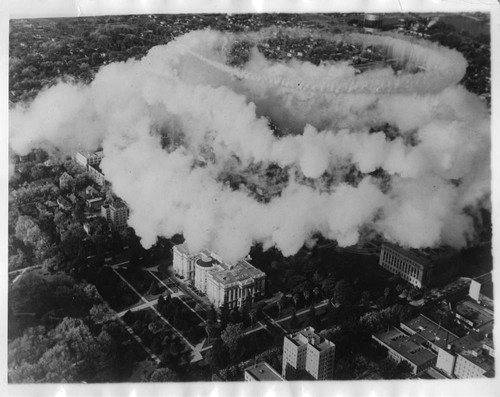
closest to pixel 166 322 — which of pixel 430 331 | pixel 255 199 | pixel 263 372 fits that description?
pixel 263 372

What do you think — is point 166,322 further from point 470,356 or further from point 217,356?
point 470,356

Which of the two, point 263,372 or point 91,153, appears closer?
point 263,372

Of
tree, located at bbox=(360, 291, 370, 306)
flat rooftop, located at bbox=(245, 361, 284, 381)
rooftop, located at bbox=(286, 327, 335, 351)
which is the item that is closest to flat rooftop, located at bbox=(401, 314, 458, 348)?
tree, located at bbox=(360, 291, 370, 306)

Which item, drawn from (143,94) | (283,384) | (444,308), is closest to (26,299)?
(143,94)

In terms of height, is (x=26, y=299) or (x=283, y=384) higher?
(x=26, y=299)

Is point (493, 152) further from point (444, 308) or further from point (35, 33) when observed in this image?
point (35, 33)

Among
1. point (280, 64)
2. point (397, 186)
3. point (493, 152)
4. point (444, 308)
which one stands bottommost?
point (444, 308)

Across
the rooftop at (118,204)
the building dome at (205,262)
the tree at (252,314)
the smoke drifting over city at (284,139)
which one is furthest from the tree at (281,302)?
the rooftop at (118,204)
